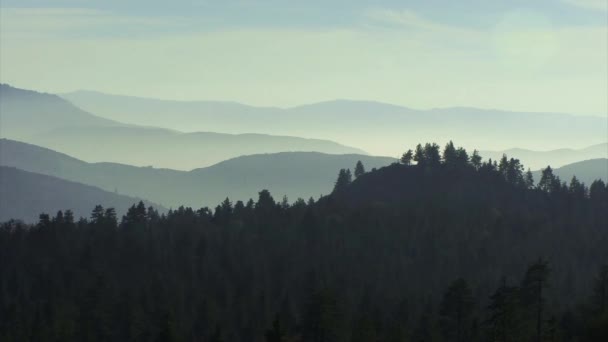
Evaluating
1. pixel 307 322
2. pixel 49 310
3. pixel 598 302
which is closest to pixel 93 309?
pixel 49 310

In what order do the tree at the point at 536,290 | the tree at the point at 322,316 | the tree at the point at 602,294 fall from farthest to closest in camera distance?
1. the tree at the point at 602,294
2. the tree at the point at 322,316
3. the tree at the point at 536,290

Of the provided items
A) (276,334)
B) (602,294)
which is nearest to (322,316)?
(276,334)

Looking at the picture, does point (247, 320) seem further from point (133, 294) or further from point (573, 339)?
point (573, 339)

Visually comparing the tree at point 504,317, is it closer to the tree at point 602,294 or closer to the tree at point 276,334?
the tree at point 602,294

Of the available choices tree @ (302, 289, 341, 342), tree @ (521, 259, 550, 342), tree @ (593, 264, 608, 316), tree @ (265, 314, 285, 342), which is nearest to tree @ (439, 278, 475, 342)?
tree @ (521, 259, 550, 342)

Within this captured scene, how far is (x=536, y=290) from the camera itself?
363 feet

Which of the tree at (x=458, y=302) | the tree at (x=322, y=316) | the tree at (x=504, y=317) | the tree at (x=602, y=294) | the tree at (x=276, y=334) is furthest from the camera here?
the tree at (x=602, y=294)

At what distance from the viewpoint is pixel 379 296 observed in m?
190

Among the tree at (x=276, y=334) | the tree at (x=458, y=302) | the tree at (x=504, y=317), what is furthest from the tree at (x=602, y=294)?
the tree at (x=276, y=334)

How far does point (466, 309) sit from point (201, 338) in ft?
172

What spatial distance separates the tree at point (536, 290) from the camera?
106750 millimetres

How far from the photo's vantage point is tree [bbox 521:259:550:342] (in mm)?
106750

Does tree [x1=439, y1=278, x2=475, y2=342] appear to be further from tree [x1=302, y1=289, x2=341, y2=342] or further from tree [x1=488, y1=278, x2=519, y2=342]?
tree [x1=488, y1=278, x2=519, y2=342]

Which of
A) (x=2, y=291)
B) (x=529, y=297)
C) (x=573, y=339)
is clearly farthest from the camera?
(x=2, y=291)
